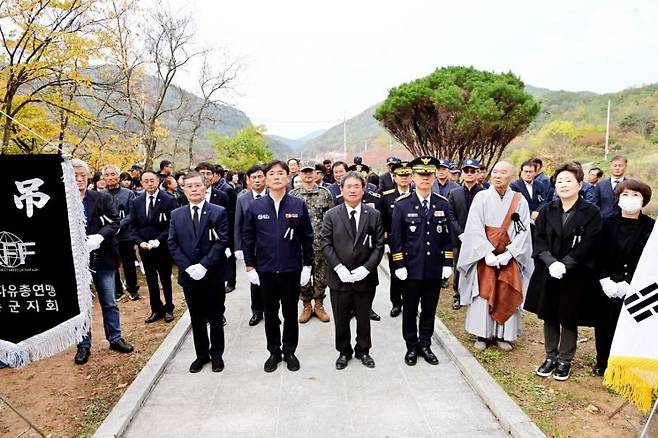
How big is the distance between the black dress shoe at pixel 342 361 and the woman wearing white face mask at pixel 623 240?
236cm

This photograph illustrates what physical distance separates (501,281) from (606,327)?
0.97 meters

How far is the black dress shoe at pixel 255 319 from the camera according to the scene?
18.1ft

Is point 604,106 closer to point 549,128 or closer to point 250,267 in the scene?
point 549,128

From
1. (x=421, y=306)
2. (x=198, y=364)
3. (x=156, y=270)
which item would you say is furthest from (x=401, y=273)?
(x=156, y=270)

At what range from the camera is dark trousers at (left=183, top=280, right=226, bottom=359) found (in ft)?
13.6

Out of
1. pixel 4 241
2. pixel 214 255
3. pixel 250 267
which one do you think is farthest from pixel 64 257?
pixel 250 267

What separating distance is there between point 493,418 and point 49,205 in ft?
12.4

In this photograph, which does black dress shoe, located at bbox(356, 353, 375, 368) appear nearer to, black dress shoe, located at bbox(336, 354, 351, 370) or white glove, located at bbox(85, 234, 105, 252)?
black dress shoe, located at bbox(336, 354, 351, 370)

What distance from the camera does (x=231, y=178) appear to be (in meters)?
12.1

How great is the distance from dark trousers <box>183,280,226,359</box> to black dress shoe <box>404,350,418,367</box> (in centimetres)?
182

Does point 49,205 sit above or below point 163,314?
above

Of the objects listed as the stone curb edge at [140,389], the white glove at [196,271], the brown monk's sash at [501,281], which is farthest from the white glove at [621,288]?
the stone curb edge at [140,389]

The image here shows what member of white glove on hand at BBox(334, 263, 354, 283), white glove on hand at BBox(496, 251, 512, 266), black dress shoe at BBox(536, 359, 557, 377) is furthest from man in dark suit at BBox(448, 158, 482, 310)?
white glove on hand at BBox(334, 263, 354, 283)

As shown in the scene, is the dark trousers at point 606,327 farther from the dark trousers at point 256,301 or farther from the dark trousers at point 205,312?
the dark trousers at point 256,301
